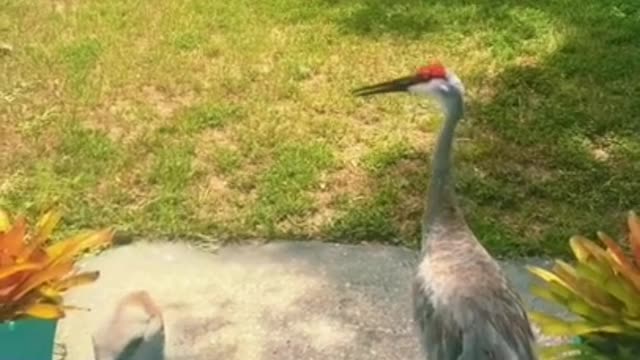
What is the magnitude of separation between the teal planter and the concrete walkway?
0.38 metres

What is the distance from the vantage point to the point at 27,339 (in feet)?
12.4

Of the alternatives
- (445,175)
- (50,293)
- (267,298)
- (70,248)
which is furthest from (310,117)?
(50,293)

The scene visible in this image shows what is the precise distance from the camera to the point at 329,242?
4895mm

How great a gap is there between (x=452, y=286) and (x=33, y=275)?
1.19 m

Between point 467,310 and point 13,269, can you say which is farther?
point 13,269

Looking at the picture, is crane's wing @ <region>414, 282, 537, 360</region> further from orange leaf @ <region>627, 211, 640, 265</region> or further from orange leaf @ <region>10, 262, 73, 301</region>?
orange leaf @ <region>10, 262, 73, 301</region>

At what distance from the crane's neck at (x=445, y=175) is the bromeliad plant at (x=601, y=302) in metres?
0.36

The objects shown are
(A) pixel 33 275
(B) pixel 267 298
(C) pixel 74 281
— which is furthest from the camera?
(B) pixel 267 298

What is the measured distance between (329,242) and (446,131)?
1163 mm

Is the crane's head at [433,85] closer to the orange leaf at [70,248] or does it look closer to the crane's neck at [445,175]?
the crane's neck at [445,175]

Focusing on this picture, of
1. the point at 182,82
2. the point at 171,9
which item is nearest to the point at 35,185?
the point at 182,82

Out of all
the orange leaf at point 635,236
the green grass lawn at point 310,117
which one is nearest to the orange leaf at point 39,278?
the green grass lawn at point 310,117

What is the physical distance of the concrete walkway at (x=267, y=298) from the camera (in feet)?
14.1

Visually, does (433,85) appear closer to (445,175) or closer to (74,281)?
(445,175)
